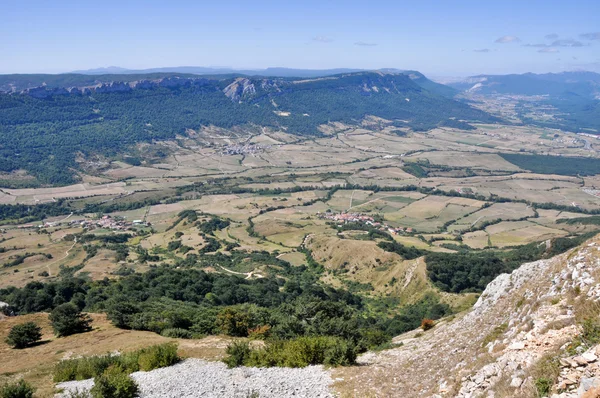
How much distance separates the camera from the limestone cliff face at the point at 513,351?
1330 cm

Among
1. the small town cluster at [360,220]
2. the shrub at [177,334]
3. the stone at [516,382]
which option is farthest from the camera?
the small town cluster at [360,220]

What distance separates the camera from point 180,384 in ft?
74.8

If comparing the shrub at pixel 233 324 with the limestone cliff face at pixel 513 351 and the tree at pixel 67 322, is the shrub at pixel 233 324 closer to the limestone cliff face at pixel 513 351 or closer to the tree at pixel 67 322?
the tree at pixel 67 322

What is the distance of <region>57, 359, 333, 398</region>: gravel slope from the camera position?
67.9 feet

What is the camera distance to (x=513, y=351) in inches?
626

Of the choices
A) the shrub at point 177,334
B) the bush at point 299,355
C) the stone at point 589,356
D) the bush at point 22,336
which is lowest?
the shrub at point 177,334

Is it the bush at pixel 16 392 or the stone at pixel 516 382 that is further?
the bush at pixel 16 392

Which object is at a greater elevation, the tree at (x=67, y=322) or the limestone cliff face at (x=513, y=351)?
the limestone cliff face at (x=513, y=351)

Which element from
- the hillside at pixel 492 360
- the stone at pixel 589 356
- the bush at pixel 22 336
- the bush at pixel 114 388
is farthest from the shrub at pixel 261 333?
the stone at pixel 589 356

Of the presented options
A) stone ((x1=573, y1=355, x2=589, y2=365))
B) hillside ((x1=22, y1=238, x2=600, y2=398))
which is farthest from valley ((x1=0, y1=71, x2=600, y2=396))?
stone ((x1=573, y1=355, x2=589, y2=365))

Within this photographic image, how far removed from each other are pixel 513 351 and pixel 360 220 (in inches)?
4744

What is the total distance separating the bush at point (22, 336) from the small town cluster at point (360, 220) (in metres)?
99.9

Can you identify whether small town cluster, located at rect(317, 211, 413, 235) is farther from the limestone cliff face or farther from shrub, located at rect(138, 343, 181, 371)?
shrub, located at rect(138, 343, 181, 371)

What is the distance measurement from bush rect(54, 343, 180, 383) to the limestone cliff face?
1089 centimetres
